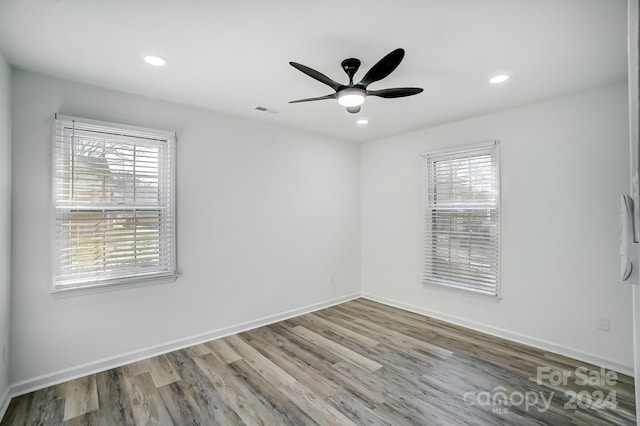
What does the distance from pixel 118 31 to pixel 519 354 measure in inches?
173

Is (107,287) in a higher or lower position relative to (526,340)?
higher

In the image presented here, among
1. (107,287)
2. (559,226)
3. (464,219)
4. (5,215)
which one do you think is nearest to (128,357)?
(107,287)

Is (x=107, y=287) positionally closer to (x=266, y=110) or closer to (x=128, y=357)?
(x=128, y=357)

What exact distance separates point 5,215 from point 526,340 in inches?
195

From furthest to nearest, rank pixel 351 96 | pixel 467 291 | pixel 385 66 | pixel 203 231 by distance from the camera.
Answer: pixel 467 291 < pixel 203 231 < pixel 351 96 < pixel 385 66

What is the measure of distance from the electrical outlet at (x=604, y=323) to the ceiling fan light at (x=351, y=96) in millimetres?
3062

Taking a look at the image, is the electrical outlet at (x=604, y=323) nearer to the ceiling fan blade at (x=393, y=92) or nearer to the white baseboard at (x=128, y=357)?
Answer: the ceiling fan blade at (x=393, y=92)

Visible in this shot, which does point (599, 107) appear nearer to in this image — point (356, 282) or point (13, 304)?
point (356, 282)

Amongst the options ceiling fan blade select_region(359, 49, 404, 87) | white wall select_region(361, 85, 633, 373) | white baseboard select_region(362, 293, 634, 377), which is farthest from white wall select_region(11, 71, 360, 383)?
ceiling fan blade select_region(359, 49, 404, 87)

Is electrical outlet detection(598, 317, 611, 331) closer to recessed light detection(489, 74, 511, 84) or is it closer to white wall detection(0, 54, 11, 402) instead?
recessed light detection(489, 74, 511, 84)

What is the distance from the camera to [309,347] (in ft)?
10.9

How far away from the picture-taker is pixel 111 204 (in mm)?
2871

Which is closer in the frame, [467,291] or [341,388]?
[341,388]

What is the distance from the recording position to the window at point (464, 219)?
11.9 ft
